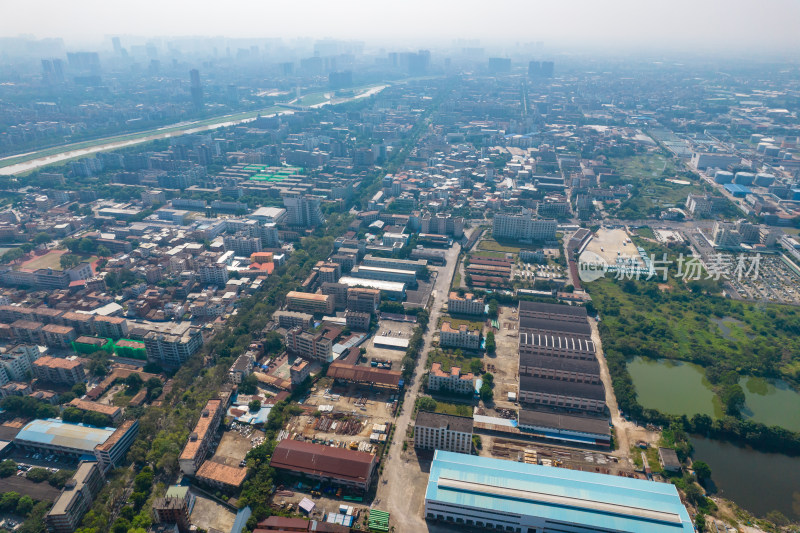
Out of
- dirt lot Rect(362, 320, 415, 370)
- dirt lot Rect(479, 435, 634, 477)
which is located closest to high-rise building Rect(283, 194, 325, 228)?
dirt lot Rect(362, 320, 415, 370)

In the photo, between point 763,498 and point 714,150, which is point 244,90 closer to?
point 714,150

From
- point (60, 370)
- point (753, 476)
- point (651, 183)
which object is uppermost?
point (651, 183)

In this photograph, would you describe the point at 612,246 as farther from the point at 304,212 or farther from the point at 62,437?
the point at 62,437

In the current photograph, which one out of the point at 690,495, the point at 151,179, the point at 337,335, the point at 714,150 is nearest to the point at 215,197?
the point at 151,179

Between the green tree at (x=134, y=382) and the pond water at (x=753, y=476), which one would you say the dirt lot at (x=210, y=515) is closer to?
the green tree at (x=134, y=382)

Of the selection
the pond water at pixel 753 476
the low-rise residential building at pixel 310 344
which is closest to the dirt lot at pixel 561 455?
the pond water at pixel 753 476

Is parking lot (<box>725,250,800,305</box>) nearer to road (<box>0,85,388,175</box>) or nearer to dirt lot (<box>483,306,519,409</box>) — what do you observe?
dirt lot (<box>483,306,519,409</box>)

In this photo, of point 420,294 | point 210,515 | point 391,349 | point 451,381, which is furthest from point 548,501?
point 420,294
